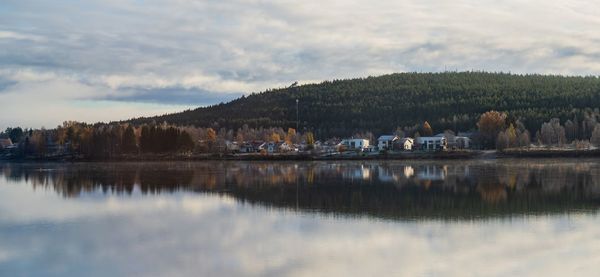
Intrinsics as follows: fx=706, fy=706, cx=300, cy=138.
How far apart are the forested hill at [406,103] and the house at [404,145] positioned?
12.0 meters

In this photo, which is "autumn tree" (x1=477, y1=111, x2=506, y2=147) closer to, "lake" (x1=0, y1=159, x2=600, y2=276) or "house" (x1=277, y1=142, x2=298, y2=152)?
"house" (x1=277, y1=142, x2=298, y2=152)

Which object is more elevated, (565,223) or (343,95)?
(343,95)

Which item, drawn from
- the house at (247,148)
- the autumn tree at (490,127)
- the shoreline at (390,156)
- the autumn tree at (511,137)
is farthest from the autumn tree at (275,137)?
the autumn tree at (511,137)

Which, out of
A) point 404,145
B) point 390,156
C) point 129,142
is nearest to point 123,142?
point 129,142

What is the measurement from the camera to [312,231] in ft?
53.2

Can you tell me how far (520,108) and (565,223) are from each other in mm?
74192

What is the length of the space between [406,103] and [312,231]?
87.9 metres

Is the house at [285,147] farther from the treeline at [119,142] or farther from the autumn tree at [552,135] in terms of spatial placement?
the autumn tree at [552,135]

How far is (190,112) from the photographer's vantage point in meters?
134

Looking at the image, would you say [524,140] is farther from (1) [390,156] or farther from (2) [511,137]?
(1) [390,156]

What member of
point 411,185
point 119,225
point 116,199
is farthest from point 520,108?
point 119,225

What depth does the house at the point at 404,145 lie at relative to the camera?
7444 cm

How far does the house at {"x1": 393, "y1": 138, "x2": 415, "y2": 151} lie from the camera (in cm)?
7444

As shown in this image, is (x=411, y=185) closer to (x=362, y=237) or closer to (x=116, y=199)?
(x=116, y=199)
